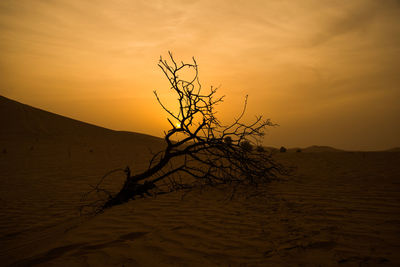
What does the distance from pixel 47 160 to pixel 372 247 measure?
10.0 metres

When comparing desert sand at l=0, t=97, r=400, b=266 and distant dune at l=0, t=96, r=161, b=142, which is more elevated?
distant dune at l=0, t=96, r=161, b=142

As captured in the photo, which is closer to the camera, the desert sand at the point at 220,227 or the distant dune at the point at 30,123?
the desert sand at the point at 220,227

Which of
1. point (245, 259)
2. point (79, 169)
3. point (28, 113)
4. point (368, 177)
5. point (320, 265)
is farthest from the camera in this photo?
point (28, 113)

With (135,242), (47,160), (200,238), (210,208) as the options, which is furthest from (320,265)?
(47,160)

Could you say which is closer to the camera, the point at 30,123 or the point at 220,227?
the point at 220,227

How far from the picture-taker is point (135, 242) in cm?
223

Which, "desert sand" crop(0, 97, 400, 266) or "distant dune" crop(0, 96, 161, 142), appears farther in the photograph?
"distant dune" crop(0, 96, 161, 142)

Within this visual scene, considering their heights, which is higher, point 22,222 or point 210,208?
point 210,208

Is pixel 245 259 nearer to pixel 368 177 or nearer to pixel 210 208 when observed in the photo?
pixel 210 208

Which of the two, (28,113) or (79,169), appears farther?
(28,113)

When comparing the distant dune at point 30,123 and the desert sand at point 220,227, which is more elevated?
the distant dune at point 30,123

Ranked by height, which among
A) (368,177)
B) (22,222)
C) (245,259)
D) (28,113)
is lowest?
(22,222)

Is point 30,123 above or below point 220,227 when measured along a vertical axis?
above

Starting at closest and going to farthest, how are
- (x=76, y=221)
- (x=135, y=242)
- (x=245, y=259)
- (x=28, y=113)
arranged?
(x=245, y=259)
(x=135, y=242)
(x=76, y=221)
(x=28, y=113)
